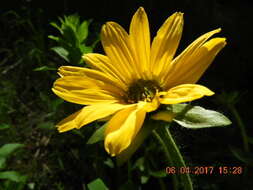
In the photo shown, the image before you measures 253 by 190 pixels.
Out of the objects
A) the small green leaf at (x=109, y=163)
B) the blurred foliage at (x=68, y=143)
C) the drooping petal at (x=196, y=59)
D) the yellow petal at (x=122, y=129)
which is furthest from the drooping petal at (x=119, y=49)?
the small green leaf at (x=109, y=163)

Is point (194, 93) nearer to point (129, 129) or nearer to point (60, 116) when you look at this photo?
point (129, 129)

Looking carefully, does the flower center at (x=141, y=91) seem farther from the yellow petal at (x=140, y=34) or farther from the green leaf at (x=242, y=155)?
the green leaf at (x=242, y=155)

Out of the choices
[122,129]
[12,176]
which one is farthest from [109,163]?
[122,129]

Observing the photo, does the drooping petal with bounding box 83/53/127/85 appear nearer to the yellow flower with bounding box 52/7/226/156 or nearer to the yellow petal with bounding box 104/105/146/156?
the yellow flower with bounding box 52/7/226/156

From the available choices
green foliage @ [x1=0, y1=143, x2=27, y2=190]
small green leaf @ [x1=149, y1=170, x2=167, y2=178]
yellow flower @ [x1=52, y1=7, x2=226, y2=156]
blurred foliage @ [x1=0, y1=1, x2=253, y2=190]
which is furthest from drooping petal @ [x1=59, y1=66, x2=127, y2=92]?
small green leaf @ [x1=149, y1=170, x2=167, y2=178]

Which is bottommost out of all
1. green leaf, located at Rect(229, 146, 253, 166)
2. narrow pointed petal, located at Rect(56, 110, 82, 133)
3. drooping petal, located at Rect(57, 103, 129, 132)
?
green leaf, located at Rect(229, 146, 253, 166)

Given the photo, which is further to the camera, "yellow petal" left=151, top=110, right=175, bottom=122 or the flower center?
the flower center
